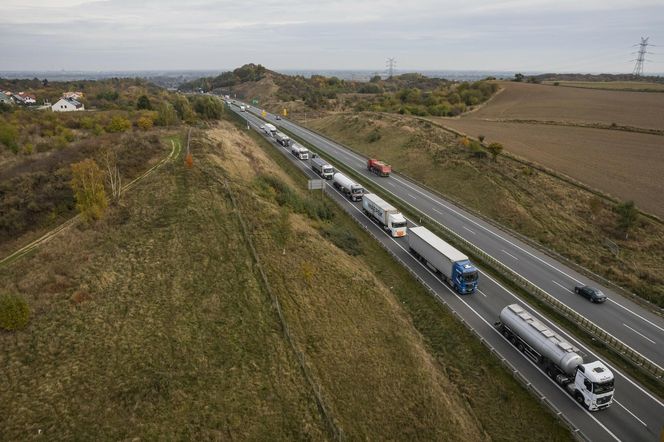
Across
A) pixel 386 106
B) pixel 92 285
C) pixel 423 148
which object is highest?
pixel 386 106

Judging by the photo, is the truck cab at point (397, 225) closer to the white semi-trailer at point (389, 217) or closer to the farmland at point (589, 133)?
the white semi-trailer at point (389, 217)

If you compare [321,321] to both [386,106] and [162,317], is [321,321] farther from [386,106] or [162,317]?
[386,106]

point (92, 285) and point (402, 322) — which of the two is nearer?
point (92, 285)

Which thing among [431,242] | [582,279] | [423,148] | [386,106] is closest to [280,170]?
[423,148]

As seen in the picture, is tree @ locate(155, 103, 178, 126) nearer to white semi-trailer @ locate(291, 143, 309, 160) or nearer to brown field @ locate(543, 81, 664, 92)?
white semi-trailer @ locate(291, 143, 309, 160)

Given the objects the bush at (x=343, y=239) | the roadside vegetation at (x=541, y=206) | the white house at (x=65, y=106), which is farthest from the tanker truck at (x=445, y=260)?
the white house at (x=65, y=106)

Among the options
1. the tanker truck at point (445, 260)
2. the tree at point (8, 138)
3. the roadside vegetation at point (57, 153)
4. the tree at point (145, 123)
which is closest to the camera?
the tanker truck at point (445, 260)
